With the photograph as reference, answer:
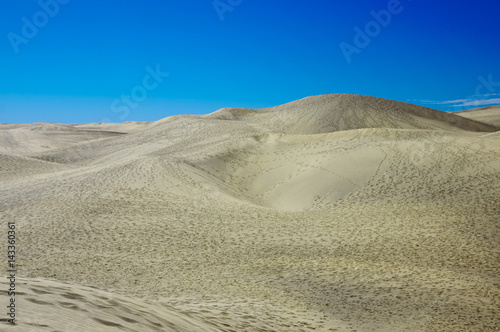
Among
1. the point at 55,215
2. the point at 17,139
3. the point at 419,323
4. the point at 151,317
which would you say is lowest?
the point at 419,323

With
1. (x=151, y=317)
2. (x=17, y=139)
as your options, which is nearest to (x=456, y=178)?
(x=151, y=317)

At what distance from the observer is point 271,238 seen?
12609 millimetres

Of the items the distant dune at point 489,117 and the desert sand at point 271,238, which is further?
the distant dune at point 489,117

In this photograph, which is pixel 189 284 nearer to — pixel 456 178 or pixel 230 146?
pixel 456 178

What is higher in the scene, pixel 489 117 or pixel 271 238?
pixel 489 117

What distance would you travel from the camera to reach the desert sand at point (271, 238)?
7195 millimetres

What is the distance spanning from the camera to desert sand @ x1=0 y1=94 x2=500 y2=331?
7.20 meters

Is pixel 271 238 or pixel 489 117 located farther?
pixel 489 117

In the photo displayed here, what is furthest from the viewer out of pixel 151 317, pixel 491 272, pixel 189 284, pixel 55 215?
pixel 55 215

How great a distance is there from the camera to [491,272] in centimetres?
986

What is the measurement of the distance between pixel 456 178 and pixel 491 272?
7589 millimetres

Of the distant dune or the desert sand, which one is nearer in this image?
the desert sand

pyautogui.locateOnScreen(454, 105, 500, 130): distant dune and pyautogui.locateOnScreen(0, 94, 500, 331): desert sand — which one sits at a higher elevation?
pyautogui.locateOnScreen(454, 105, 500, 130): distant dune

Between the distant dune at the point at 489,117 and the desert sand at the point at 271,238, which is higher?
the distant dune at the point at 489,117
